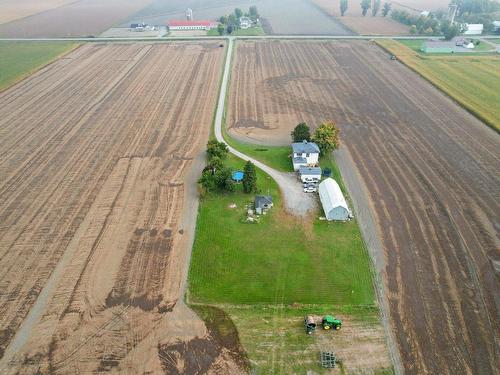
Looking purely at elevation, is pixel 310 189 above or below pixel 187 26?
below

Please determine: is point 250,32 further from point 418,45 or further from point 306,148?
point 306,148

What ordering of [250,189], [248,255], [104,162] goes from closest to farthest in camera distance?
[248,255] → [250,189] → [104,162]

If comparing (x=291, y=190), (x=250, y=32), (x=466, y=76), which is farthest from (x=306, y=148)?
(x=250, y=32)

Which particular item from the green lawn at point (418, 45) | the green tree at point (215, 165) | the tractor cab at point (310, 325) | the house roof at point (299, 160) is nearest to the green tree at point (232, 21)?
the green lawn at point (418, 45)

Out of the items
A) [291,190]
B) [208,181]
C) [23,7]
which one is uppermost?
[23,7]

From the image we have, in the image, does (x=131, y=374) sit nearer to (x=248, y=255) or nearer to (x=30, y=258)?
(x=248, y=255)

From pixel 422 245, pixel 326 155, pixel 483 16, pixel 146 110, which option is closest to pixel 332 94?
pixel 326 155

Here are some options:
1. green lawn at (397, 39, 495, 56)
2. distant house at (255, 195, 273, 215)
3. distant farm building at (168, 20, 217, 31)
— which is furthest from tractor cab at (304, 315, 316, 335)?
distant farm building at (168, 20, 217, 31)

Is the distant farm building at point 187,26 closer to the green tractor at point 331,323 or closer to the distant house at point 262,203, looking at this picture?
the distant house at point 262,203

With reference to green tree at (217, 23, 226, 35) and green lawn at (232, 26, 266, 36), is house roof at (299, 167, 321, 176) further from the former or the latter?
green lawn at (232, 26, 266, 36)
